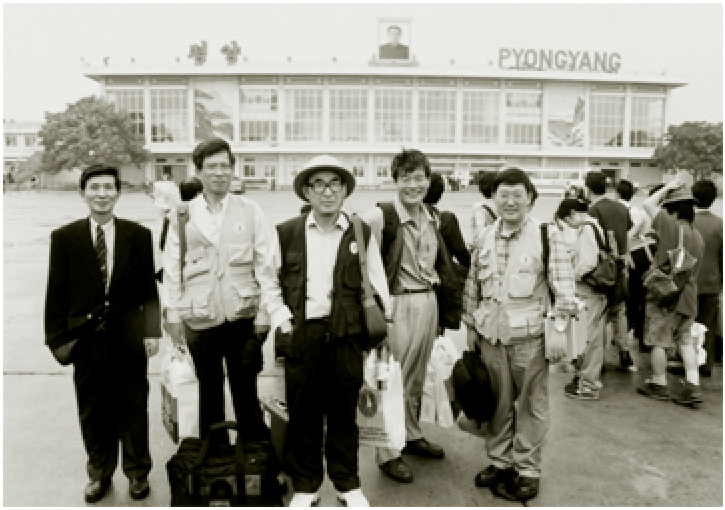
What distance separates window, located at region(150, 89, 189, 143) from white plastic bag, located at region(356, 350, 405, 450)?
2312 inches

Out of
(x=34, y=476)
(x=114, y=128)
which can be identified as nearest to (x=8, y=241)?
(x=34, y=476)

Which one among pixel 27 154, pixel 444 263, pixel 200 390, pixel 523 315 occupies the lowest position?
pixel 200 390

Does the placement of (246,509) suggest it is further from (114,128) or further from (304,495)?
(114,128)

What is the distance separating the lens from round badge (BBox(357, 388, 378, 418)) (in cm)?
329

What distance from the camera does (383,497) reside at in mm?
3301

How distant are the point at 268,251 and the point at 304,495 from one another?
54.0 inches

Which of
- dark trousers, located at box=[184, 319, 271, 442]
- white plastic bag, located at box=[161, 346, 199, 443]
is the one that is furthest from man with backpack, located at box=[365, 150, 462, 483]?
white plastic bag, located at box=[161, 346, 199, 443]

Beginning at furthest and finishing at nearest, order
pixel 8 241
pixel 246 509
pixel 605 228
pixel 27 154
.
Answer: pixel 27 154 → pixel 8 241 → pixel 605 228 → pixel 246 509

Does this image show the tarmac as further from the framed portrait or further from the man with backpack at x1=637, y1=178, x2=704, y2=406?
the framed portrait

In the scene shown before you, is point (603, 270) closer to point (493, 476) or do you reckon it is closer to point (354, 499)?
point (493, 476)

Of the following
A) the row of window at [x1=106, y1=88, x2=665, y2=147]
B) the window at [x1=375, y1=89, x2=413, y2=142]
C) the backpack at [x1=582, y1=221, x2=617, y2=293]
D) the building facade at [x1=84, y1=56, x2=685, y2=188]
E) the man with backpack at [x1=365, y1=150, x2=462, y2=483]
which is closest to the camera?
the man with backpack at [x1=365, y1=150, x2=462, y2=483]

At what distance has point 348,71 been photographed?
55.8 metres

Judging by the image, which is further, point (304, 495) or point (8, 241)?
point (8, 241)

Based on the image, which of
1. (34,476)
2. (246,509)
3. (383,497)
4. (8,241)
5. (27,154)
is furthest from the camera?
(27,154)
